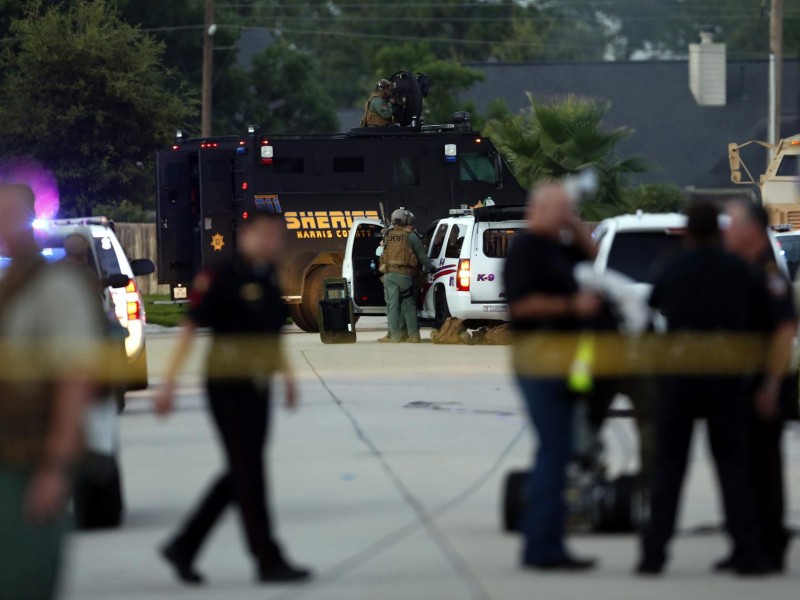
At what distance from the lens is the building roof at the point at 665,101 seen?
209 feet

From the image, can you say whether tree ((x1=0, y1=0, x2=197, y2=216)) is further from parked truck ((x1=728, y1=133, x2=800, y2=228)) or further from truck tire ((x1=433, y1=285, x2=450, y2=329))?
truck tire ((x1=433, y1=285, x2=450, y2=329))

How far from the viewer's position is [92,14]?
43969mm

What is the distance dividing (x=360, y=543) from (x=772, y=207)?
27224 mm

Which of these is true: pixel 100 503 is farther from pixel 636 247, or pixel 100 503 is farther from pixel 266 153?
pixel 266 153

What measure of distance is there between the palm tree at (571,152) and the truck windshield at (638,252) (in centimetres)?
2767

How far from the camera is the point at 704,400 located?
8.64 meters

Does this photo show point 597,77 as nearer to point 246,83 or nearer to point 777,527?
point 246,83

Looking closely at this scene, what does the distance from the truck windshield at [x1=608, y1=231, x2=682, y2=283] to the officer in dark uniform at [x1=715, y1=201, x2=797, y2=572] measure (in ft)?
17.7

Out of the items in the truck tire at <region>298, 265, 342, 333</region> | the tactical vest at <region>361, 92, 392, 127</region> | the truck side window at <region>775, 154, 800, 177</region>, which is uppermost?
the tactical vest at <region>361, 92, 392, 127</region>

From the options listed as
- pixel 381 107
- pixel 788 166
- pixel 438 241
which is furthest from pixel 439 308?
pixel 788 166

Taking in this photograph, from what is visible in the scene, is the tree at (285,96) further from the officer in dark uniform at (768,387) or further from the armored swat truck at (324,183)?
the officer in dark uniform at (768,387)

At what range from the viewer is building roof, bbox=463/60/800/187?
209 ft

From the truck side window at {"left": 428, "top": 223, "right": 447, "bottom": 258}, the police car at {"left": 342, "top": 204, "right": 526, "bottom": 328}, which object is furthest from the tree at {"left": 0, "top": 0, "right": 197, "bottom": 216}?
the truck side window at {"left": 428, "top": 223, "right": 447, "bottom": 258}

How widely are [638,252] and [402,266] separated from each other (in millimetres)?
10618
